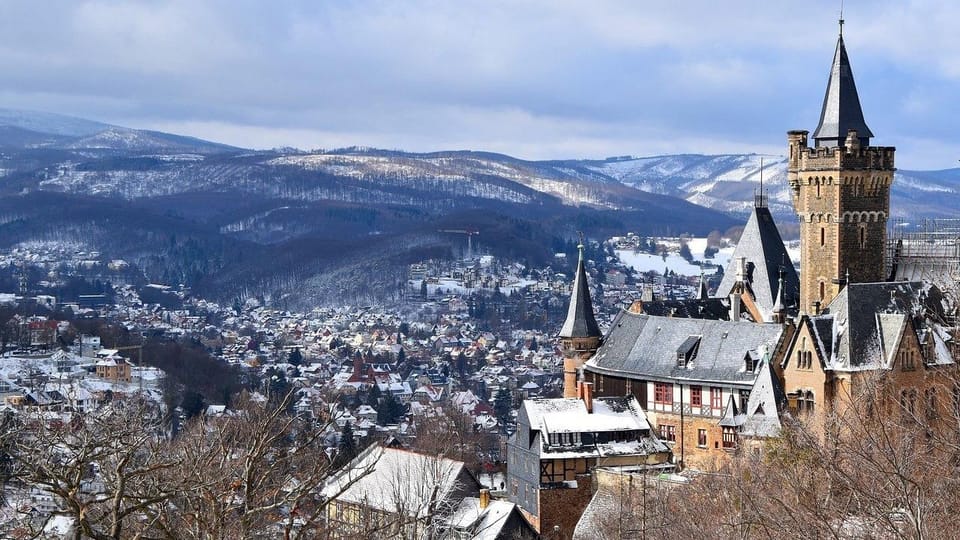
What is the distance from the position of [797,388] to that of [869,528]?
118 feet

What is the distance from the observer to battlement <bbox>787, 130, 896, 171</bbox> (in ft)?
238

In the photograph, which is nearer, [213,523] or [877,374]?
[213,523]

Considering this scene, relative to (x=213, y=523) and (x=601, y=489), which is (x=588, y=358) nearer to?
(x=601, y=489)

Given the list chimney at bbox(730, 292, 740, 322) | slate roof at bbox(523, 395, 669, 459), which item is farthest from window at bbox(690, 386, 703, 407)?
chimney at bbox(730, 292, 740, 322)

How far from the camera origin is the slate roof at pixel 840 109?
7388 centimetres

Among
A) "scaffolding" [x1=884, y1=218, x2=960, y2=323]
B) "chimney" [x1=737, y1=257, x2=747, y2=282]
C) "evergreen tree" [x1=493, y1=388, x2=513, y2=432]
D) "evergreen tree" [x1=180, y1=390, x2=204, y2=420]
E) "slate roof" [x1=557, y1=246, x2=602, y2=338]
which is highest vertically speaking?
"scaffolding" [x1=884, y1=218, x2=960, y2=323]

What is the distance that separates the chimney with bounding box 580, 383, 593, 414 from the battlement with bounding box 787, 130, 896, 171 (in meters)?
15.9

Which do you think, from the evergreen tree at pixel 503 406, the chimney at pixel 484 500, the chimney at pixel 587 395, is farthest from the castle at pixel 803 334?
the evergreen tree at pixel 503 406

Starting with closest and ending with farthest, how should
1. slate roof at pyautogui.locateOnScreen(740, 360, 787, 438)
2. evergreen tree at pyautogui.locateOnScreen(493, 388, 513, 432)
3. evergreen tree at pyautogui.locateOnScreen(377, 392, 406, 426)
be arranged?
slate roof at pyautogui.locateOnScreen(740, 360, 787, 438) < evergreen tree at pyautogui.locateOnScreen(377, 392, 406, 426) < evergreen tree at pyautogui.locateOnScreen(493, 388, 513, 432)

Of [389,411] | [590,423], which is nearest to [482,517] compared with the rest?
[590,423]

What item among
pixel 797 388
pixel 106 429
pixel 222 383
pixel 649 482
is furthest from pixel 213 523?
pixel 222 383

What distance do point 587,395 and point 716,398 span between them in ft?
21.6

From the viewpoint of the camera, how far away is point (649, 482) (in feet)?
209

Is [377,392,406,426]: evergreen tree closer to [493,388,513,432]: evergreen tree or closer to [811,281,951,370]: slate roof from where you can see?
[493,388,513,432]: evergreen tree
